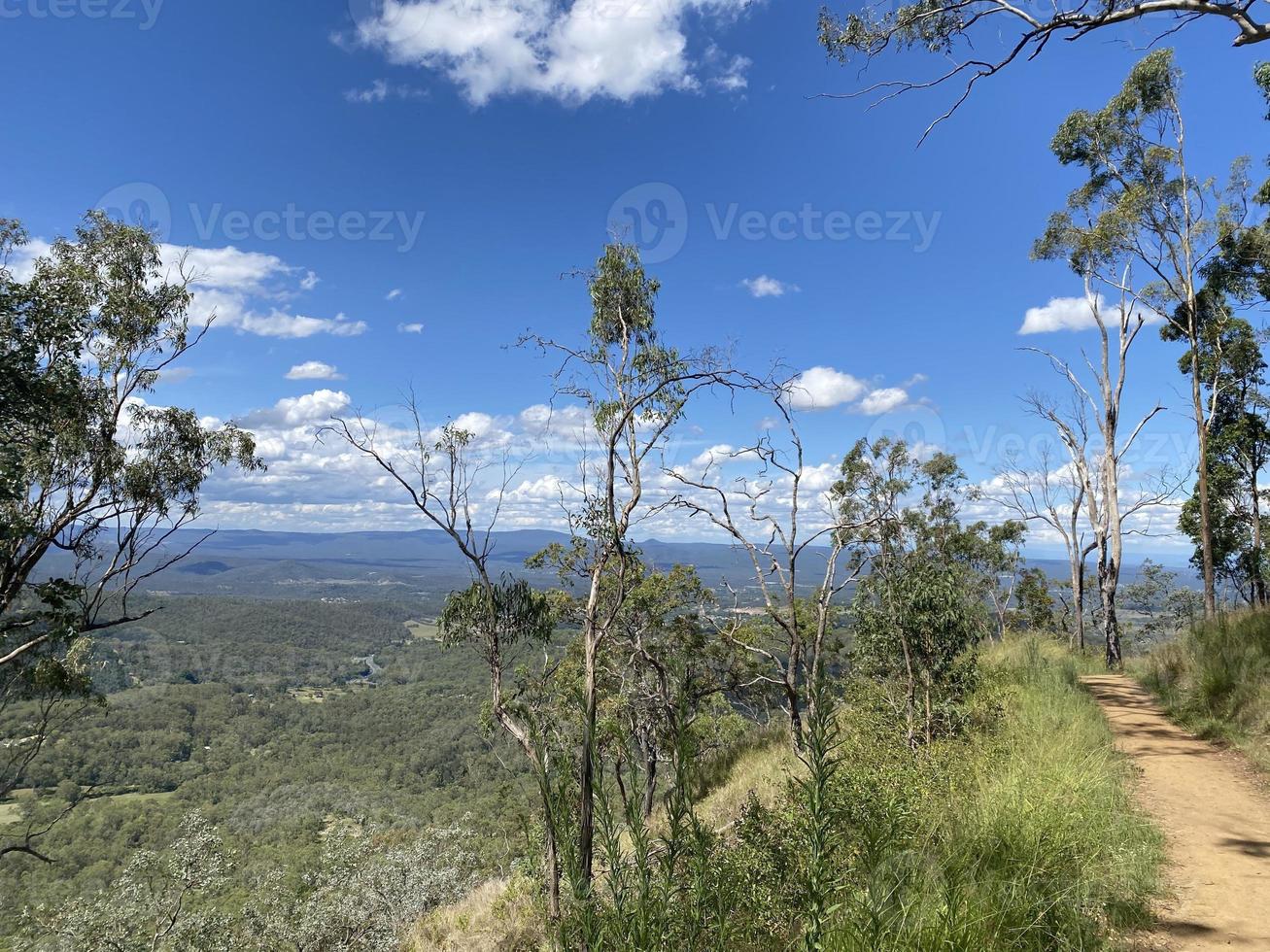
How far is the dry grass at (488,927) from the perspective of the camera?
9.00 m

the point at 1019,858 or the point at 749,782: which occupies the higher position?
the point at 1019,858

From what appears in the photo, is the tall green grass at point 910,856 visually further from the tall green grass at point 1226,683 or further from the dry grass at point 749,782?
the dry grass at point 749,782

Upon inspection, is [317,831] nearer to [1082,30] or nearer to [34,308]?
[34,308]

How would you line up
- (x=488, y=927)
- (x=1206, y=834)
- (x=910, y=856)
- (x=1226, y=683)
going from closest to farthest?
1. (x=910, y=856)
2. (x=1206, y=834)
3. (x=1226, y=683)
4. (x=488, y=927)

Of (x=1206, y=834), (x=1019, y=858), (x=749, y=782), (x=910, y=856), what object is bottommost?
(x=749, y=782)

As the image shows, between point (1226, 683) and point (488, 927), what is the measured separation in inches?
438

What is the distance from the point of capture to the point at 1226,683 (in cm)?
794

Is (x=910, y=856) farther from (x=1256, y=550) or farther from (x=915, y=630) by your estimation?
(x=1256, y=550)

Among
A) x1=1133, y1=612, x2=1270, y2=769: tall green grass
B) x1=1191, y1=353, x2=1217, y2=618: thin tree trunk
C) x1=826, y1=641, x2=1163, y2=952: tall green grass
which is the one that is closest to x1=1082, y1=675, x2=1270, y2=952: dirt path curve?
x1=826, y1=641, x2=1163, y2=952: tall green grass

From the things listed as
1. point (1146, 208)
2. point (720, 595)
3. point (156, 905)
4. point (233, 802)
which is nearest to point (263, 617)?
point (233, 802)

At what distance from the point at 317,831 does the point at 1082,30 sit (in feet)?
240

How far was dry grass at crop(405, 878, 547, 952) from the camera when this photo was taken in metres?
9.00

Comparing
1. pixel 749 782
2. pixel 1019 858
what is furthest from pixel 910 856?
pixel 749 782

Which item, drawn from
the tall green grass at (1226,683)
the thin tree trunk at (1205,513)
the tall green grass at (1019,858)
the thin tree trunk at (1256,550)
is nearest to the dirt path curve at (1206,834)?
the tall green grass at (1019,858)
